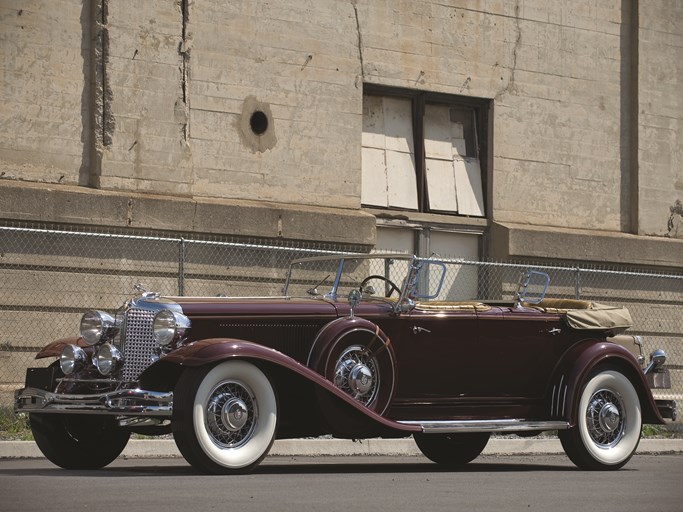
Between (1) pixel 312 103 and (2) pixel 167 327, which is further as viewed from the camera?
(1) pixel 312 103

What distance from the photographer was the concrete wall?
15031mm

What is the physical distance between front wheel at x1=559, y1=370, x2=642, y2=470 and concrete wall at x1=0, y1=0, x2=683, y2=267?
22.8ft

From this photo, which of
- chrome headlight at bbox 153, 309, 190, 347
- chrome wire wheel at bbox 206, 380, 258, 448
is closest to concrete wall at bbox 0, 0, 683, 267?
chrome headlight at bbox 153, 309, 190, 347

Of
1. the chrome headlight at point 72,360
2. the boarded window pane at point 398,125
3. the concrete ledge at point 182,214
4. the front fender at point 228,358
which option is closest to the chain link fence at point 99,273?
the concrete ledge at point 182,214

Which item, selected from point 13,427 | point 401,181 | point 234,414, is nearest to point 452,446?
point 234,414

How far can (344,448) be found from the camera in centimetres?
1191

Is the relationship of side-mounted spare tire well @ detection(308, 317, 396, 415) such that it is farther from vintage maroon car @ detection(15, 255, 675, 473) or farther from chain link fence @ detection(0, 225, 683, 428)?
chain link fence @ detection(0, 225, 683, 428)

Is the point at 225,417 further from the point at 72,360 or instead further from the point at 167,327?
the point at 72,360

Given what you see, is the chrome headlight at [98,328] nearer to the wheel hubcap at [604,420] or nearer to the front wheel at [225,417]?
the front wheel at [225,417]

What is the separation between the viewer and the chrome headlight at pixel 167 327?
8305 mm

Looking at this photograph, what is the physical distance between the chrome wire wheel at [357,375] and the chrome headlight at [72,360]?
1701 mm

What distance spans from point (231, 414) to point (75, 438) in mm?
1632

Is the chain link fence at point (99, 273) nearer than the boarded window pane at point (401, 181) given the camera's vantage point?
Yes

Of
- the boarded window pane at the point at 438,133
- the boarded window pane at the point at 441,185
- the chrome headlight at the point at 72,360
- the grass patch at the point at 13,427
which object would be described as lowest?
the grass patch at the point at 13,427
